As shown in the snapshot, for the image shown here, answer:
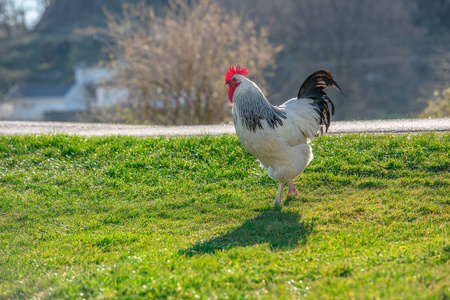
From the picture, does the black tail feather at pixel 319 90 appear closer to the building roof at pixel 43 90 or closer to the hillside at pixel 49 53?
the hillside at pixel 49 53

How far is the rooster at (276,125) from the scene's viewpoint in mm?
6371

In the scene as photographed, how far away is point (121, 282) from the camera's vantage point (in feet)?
14.3

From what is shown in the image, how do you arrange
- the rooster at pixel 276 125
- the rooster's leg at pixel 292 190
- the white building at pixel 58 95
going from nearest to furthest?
1. the rooster at pixel 276 125
2. the rooster's leg at pixel 292 190
3. the white building at pixel 58 95

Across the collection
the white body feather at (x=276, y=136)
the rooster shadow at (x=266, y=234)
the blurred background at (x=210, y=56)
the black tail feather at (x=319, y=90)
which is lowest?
the rooster shadow at (x=266, y=234)

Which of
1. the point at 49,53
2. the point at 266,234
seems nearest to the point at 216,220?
the point at 266,234

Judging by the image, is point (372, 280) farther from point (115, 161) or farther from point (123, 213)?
point (115, 161)

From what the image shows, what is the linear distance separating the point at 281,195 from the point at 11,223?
4.12 m

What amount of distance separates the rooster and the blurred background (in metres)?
10.0

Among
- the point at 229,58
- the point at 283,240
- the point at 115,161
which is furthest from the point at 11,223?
the point at 229,58

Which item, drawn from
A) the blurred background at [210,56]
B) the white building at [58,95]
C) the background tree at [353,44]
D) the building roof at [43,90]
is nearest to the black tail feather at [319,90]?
the blurred background at [210,56]

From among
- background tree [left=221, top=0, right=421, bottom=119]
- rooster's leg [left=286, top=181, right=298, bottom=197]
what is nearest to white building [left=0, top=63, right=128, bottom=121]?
background tree [left=221, top=0, right=421, bottom=119]

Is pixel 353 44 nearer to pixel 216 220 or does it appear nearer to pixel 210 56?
pixel 210 56

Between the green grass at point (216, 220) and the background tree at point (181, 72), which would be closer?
the green grass at point (216, 220)

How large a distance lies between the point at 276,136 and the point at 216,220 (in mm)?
1487
